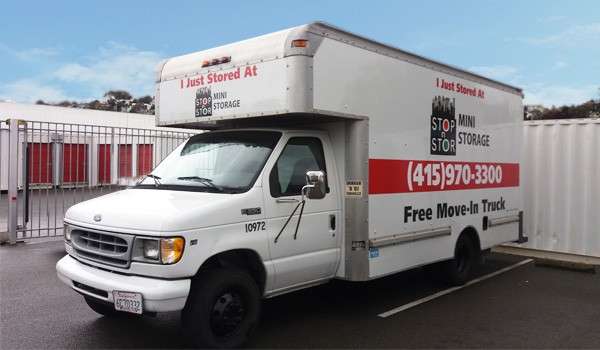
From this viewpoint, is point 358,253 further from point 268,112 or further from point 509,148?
point 509,148

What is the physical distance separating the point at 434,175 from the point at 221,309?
3583 millimetres

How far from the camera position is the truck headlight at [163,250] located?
420cm

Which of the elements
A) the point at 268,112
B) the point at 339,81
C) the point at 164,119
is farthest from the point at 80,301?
the point at 339,81

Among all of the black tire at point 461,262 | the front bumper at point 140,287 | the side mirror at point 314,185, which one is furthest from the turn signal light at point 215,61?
the black tire at point 461,262

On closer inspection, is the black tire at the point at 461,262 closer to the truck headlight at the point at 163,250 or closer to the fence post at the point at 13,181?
the truck headlight at the point at 163,250

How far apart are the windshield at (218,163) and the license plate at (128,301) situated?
3.88 ft

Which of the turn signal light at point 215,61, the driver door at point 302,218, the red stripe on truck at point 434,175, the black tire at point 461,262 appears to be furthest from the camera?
the black tire at point 461,262

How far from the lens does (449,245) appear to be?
720cm

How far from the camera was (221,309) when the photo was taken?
4.57 meters

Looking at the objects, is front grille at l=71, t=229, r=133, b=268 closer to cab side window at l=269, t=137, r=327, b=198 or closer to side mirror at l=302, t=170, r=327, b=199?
cab side window at l=269, t=137, r=327, b=198

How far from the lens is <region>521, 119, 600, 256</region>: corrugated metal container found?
32.4ft

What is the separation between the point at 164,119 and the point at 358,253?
9.47ft

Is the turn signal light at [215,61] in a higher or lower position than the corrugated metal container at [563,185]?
higher

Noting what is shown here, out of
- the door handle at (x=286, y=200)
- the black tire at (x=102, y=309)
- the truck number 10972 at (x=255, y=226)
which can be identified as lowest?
the black tire at (x=102, y=309)
